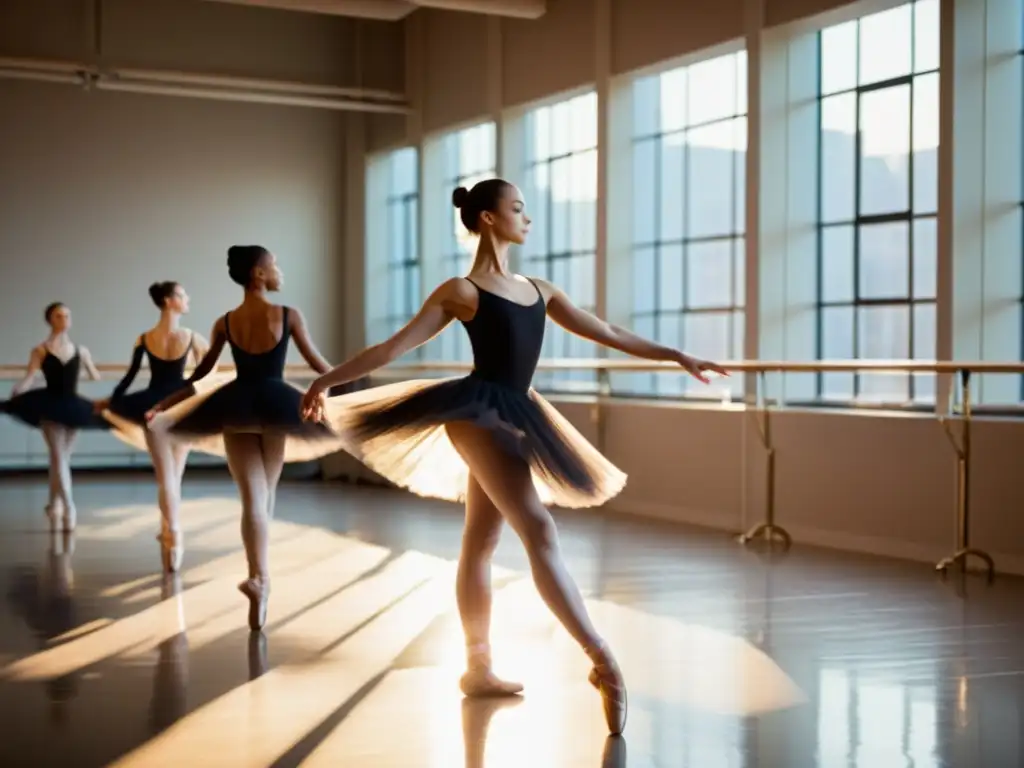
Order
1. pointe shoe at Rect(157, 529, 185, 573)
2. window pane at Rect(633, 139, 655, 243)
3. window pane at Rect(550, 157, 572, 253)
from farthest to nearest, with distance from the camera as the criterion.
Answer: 1. window pane at Rect(550, 157, 572, 253)
2. window pane at Rect(633, 139, 655, 243)
3. pointe shoe at Rect(157, 529, 185, 573)

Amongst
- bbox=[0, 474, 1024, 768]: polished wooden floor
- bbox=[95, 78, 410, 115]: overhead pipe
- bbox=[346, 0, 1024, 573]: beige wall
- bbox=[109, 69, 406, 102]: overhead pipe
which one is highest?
bbox=[109, 69, 406, 102]: overhead pipe

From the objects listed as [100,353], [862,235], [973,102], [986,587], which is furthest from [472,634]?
[100,353]

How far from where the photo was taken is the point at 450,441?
4.09m

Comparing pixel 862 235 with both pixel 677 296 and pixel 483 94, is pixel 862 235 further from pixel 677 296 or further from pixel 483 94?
pixel 483 94

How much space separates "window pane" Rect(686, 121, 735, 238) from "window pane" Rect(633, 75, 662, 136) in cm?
46

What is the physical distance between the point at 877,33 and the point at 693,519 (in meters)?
3.08

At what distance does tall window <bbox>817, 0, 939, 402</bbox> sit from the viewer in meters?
8.14

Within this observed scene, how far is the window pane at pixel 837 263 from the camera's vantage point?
8805 millimetres

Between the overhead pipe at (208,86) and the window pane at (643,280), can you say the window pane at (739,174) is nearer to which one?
the window pane at (643,280)

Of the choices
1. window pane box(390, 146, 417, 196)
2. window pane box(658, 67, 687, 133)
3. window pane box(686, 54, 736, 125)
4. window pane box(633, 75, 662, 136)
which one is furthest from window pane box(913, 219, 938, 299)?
window pane box(390, 146, 417, 196)

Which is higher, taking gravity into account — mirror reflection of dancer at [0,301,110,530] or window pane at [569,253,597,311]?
window pane at [569,253,597,311]

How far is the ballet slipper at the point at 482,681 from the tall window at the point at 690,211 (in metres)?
5.74

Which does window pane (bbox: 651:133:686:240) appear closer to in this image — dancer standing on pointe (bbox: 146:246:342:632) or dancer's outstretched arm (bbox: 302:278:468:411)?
dancer standing on pointe (bbox: 146:246:342:632)

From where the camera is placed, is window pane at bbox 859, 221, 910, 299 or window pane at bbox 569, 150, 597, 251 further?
window pane at bbox 569, 150, 597, 251
